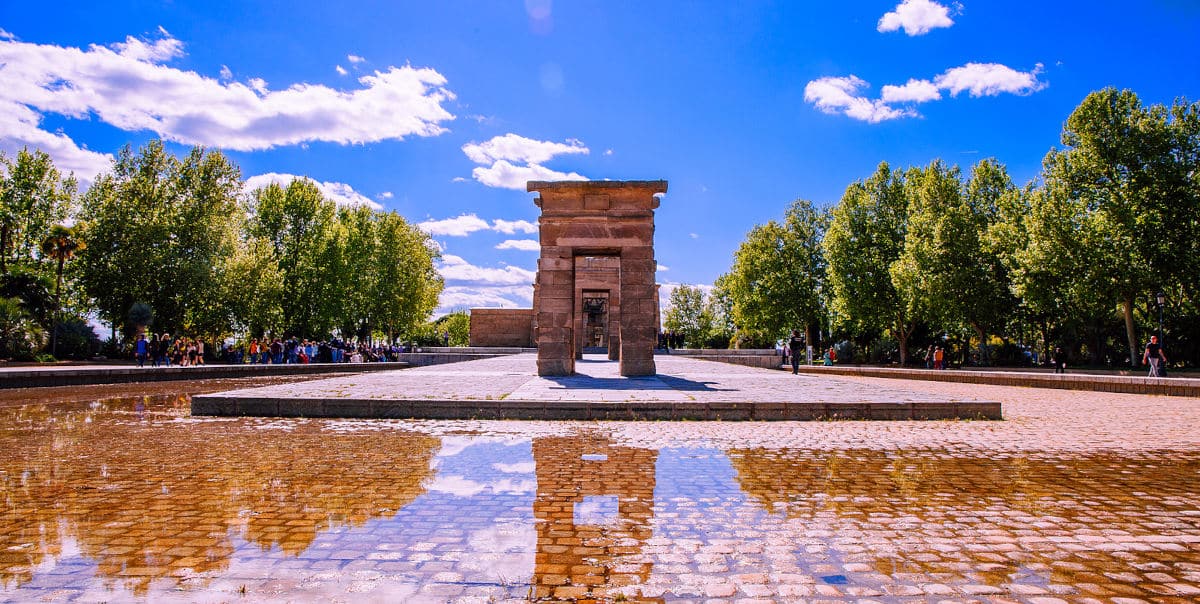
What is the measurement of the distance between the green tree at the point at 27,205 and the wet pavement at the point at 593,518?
39114 mm

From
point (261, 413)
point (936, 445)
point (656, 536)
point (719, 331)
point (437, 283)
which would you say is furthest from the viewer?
point (719, 331)

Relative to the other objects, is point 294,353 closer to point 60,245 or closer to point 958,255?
point 60,245

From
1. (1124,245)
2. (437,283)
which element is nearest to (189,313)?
(437,283)

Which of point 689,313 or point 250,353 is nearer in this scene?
point 250,353

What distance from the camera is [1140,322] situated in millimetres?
43406

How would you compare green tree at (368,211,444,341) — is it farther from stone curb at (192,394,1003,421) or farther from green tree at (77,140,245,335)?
stone curb at (192,394,1003,421)

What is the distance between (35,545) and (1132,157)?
136 ft

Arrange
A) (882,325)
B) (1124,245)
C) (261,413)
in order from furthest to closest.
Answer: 1. (882,325)
2. (1124,245)
3. (261,413)

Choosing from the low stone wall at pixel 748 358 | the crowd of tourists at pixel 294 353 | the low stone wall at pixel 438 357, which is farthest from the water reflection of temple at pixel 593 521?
the low stone wall at pixel 748 358

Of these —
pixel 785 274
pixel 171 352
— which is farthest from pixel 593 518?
pixel 785 274

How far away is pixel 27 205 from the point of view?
38.8 m

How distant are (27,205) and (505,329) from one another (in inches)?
1122

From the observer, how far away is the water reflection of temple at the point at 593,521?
340 cm

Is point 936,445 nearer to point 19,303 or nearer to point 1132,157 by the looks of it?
point 1132,157
